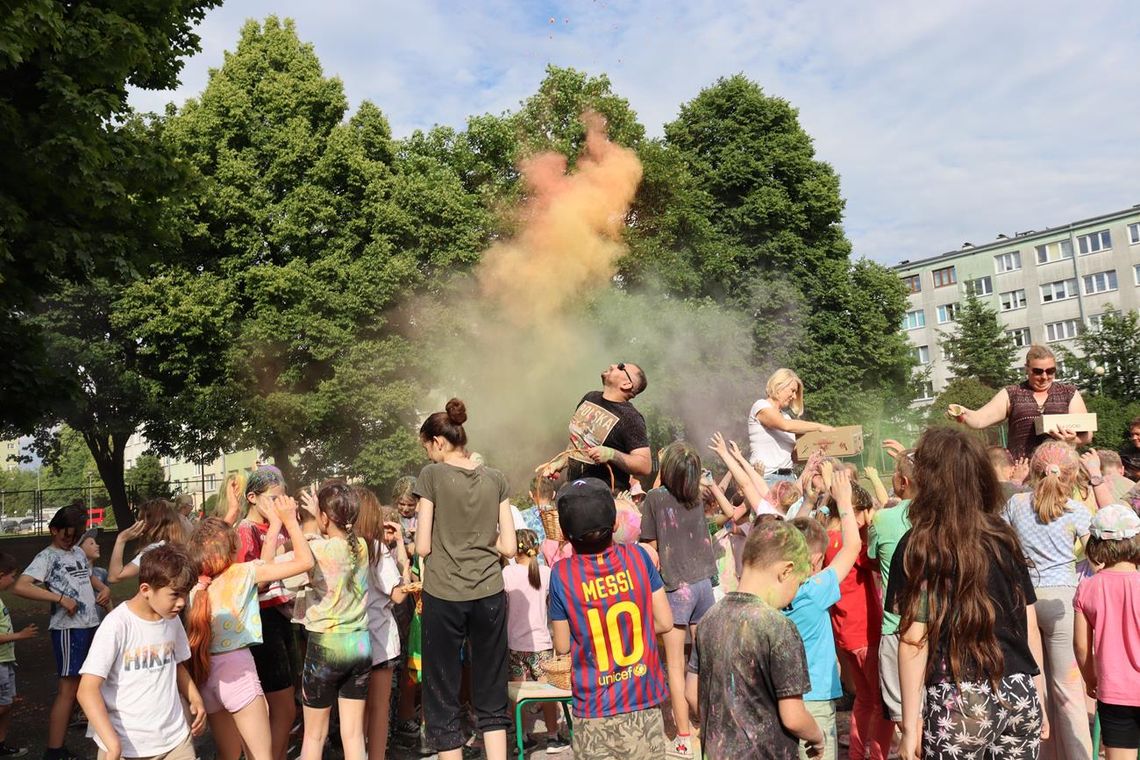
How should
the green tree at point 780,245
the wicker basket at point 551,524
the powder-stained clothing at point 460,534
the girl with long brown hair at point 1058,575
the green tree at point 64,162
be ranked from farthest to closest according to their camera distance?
the green tree at point 780,245
the green tree at point 64,162
the wicker basket at point 551,524
the powder-stained clothing at point 460,534
the girl with long brown hair at point 1058,575

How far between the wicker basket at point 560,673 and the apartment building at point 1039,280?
5590cm

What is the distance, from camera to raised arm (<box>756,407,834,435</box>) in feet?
21.0

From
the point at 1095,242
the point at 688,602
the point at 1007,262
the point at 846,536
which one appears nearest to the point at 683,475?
the point at 688,602

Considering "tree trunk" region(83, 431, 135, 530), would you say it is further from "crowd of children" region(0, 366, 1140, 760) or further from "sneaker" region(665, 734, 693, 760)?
"sneaker" region(665, 734, 693, 760)

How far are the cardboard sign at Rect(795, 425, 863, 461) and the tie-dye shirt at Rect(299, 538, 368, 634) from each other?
2797 mm

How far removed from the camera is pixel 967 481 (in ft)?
11.3

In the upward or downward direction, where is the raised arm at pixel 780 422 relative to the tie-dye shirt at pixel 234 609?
upward

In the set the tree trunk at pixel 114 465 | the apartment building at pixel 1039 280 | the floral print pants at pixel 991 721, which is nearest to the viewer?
the floral print pants at pixel 991 721

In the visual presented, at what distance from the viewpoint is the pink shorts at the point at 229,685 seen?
5055 millimetres

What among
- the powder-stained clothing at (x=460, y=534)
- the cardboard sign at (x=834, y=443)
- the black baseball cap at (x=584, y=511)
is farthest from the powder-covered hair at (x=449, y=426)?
the cardboard sign at (x=834, y=443)

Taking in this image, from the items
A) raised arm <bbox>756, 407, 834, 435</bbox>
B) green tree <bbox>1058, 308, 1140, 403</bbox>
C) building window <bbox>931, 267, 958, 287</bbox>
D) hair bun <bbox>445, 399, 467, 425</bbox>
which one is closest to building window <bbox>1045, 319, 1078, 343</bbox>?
building window <bbox>931, 267, 958, 287</bbox>

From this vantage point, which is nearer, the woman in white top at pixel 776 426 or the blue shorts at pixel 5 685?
the woman in white top at pixel 776 426

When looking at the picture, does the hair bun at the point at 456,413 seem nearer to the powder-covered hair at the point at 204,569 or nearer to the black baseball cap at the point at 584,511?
the powder-covered hair at the point at 204,569

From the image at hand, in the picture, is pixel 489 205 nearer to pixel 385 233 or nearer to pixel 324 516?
pixel 385 233
